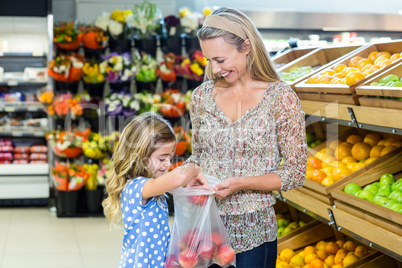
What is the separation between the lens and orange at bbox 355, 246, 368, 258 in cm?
298

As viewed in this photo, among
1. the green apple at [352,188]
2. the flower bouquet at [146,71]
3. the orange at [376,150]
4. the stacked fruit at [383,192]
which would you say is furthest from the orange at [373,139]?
the flower bouquet at [146,71]

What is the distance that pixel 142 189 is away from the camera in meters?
1.91

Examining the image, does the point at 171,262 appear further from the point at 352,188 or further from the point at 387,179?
the point at 387,179

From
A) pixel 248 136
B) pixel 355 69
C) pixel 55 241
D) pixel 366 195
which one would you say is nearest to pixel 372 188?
pixel 366 195

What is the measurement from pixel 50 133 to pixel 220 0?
10.4 feet

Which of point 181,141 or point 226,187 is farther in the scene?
point 181,141

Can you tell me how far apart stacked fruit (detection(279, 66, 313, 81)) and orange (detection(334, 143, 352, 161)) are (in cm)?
53

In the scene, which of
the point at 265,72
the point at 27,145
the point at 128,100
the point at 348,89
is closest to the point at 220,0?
the point at 128,100

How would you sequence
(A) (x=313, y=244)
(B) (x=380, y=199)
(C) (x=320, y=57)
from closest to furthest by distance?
1. (B) (x=380, y=199)
2. (A) (x=313, y=244)
3. (C) (x=320, y=57)

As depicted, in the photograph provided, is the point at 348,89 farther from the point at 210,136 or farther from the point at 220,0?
the point at 220,0

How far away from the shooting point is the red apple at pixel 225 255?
186cm

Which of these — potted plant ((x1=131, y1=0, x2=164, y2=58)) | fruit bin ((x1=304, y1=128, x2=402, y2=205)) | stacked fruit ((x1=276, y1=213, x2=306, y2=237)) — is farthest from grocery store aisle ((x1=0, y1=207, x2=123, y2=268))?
fruit bin ((x1=304, y1=128, x2=402, y2=205))

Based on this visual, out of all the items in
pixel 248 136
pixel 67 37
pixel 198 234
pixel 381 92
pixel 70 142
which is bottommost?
pixel 70 142

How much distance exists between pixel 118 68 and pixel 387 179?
3.73 metres
